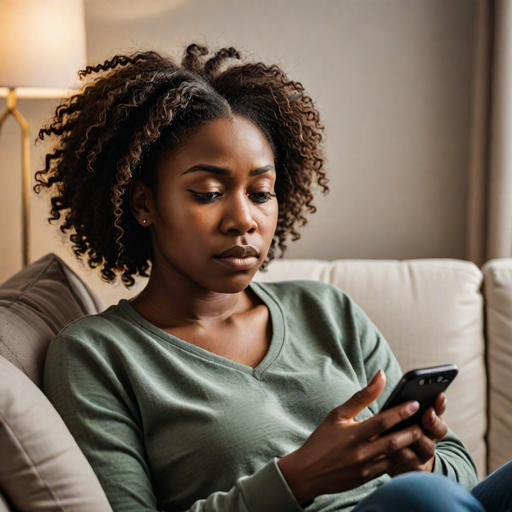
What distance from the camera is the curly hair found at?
1.00m

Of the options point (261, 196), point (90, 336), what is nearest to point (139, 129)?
point (261, 196)

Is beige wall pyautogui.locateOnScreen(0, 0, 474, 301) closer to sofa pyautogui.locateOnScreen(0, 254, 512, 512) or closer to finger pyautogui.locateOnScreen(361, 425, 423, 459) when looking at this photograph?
sofa pyautogui.locateOnScreen(0, 254, 512, 512)

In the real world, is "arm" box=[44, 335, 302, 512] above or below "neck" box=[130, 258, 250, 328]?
below

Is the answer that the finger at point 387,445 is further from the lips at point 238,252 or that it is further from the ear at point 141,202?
the ear at point 141,202

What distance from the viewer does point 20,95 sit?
175 cm

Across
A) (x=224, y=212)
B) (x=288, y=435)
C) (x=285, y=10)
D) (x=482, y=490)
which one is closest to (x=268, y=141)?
(x=224, y=212)

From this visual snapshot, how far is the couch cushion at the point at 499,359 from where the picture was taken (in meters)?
1.43

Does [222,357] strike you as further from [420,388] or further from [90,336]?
[420,388]

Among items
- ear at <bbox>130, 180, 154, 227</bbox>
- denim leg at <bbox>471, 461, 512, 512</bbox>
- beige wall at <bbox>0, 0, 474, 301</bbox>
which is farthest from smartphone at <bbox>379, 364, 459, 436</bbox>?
beige wall at <bbox>0, 0, 474, 301</bbox>

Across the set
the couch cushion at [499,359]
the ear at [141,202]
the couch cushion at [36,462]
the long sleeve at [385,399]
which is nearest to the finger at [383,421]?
the long sleeve at [385,399]

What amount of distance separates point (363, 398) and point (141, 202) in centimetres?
50

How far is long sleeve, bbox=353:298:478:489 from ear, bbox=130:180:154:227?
1.40 ft

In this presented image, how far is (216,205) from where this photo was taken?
965 millimetres

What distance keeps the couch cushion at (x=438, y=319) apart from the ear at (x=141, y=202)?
1.66ft
